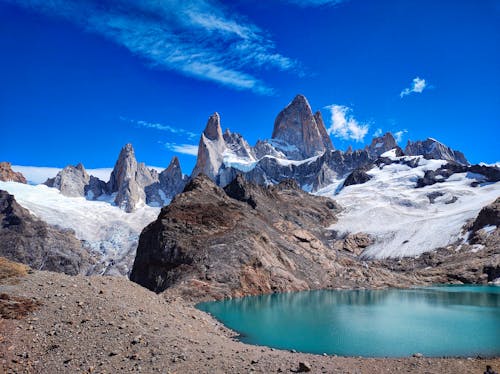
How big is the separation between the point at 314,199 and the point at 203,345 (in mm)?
165923

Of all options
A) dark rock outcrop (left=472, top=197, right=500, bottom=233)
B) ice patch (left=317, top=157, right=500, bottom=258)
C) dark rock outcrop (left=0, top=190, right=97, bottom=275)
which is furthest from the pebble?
dark rock outcrop (left=0, top=190, right=97, bottom=275)

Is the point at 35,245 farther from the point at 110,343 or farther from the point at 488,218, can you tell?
the point at 110,343

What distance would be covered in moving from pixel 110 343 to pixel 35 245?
169 meters

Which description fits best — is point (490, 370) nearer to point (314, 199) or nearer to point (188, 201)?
point (188, 201)

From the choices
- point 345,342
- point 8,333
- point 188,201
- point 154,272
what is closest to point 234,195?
point 188,201

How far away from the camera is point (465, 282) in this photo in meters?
97.9

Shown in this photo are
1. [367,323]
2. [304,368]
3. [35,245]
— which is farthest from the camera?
[35,245]

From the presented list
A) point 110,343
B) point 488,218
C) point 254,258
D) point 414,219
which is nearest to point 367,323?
point 110,343

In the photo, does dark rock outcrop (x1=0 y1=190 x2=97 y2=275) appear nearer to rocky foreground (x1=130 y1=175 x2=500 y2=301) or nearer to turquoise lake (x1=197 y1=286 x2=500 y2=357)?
rocky foreground (x1=130 y1=175 x2=500 y2=301)

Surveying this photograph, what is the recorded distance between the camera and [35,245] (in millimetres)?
171750

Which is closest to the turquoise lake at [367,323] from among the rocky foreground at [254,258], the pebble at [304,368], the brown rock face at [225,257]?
the brown rock face at [225,257]

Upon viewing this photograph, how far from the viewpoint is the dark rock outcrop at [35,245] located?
166m

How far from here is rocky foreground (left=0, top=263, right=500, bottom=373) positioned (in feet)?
64.7

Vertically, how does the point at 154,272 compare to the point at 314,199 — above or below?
below
